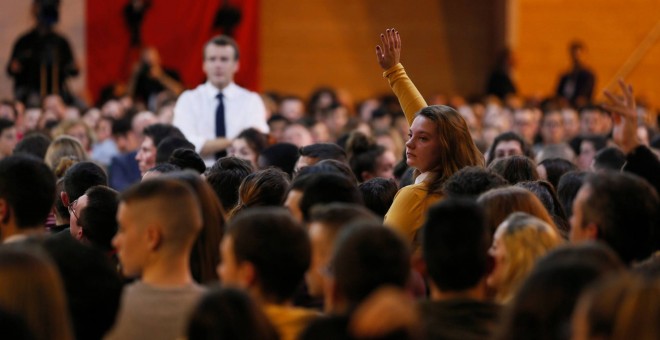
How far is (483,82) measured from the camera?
70.9 feet

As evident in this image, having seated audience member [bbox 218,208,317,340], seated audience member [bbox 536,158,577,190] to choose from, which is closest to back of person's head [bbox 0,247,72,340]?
seated audience member [bbox 218,208,317,340]

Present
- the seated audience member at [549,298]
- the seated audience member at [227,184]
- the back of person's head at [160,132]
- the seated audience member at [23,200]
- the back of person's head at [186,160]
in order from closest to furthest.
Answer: the seated audience member at [549,298], the seated audience member at [23,200], the seated audience member at [227,184], the back of person's head at [186,160], the back of person's head at [160,132]

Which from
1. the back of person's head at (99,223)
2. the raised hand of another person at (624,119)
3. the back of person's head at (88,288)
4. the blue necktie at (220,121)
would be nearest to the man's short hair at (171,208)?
the back of person's head at (88,288)

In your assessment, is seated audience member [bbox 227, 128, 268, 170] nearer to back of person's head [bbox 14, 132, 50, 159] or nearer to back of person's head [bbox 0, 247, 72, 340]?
back of person's head [bbox 14, 132, 50, 159]

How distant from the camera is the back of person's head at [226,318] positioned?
3.12 metres

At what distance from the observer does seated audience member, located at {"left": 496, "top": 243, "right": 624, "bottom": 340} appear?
10.6ft

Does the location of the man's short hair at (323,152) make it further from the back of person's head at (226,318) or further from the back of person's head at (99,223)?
the back of person's head at (226,318)

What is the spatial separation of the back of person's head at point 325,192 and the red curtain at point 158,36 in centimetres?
1442

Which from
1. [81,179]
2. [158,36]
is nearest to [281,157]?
[81,179]

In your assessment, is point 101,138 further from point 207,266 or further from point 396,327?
point 396,327

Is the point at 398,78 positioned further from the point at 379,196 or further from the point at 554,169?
the point at 554,169

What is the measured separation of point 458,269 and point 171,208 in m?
1.00

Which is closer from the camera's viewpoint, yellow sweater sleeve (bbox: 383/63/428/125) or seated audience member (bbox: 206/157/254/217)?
seated audience member (bbox: 206/157/254/217)

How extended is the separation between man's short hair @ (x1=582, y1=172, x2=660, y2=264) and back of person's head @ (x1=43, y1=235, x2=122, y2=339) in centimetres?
164
